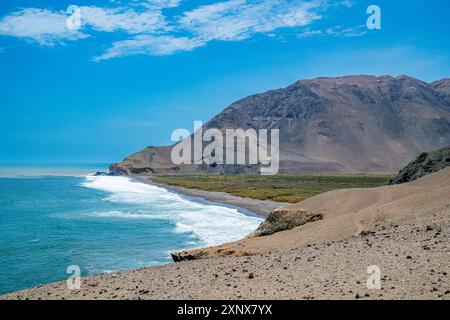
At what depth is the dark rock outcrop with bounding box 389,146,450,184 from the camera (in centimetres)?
3544

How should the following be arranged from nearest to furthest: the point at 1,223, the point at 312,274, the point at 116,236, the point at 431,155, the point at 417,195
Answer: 1. the point at 312,274
2. the point at 417,195
3. the point at 116,236
4. the point at 431,155
5. the point at 1,223

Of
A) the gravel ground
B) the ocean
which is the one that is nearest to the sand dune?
the gravel ground

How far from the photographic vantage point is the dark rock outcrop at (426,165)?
3544 cm

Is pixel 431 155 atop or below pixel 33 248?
atop

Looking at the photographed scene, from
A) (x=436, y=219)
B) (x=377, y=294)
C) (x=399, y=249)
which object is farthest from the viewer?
(x=436, y=219)

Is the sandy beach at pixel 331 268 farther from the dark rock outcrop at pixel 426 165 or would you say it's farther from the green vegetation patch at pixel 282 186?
the green vegetation patch at pixel 282 186

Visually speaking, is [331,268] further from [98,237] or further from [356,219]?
[98,237]

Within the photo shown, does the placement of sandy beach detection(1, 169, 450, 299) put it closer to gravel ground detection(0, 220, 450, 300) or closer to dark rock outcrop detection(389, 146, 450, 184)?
gravel ground detection(0, 220, 450, 300)

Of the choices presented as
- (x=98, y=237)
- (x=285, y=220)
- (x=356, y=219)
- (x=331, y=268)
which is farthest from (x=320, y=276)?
(x=98, y=237)

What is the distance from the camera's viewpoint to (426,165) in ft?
121
